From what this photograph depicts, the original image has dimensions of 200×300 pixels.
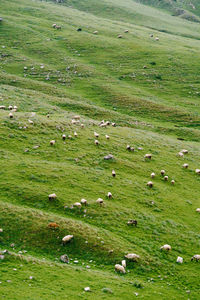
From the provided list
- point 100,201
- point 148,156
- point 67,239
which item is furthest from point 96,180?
point 148,156

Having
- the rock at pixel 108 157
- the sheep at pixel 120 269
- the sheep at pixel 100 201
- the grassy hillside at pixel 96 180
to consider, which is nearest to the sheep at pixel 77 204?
the grassy hillside at pixel 96 180

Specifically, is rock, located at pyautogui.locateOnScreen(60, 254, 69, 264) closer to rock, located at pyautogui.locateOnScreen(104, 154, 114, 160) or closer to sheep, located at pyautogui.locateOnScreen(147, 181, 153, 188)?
sheep, located at pyautogui.locateOnScreen(147, 181, 153, 188)

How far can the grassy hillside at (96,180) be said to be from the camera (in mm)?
19094

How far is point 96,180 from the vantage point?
2911 centimetres

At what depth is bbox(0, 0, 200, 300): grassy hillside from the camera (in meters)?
19.1

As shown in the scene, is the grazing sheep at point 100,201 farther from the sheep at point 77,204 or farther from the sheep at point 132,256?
the sheep at point 132,256

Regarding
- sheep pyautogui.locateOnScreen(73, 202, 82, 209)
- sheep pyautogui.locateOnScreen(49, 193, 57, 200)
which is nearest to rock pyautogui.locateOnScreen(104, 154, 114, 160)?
sheep pyautogui.locateOnScreen(73, 202, 82, 209)

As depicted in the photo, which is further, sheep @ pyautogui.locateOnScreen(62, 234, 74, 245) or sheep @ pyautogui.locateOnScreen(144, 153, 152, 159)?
sheep @ pyautogui.locateOnScreen(144, 153, 152, 159)

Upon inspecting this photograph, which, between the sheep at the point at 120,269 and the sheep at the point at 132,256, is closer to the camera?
the sheep at the point at 120,269

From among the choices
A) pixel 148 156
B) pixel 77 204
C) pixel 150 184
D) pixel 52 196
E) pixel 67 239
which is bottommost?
pixel 67 239

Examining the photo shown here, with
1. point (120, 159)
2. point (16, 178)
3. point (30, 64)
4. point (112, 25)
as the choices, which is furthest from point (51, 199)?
point (112, 25)

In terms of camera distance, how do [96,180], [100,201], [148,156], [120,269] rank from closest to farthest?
[120,269] → [100,201] → [96,180] → [148,156]

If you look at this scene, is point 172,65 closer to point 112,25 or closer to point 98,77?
point 98,77

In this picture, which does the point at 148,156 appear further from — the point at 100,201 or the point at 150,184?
the point at 100,201
